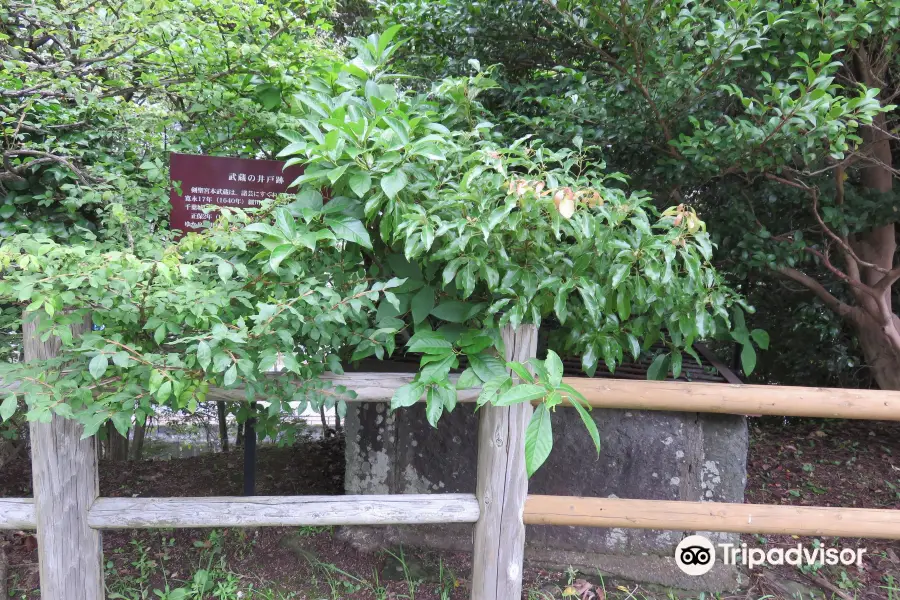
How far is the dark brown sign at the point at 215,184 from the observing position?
6.92ft

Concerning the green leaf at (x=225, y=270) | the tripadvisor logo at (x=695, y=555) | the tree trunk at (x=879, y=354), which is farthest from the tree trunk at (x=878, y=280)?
the green leaf at (x=225, y=270)

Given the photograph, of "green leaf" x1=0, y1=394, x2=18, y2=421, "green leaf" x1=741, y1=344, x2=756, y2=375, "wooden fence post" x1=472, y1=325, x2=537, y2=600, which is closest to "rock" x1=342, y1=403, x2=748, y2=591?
"green leaf" x1=741, y1=344, x2=756, y2=375

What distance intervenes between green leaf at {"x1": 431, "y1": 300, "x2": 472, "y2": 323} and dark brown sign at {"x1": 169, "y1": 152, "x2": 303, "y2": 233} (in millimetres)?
808

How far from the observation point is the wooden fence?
1.81m

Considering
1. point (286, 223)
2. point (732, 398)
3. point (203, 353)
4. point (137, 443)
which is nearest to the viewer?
point (203, 353)

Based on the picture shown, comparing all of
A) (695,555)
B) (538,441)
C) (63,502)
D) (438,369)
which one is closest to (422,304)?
(438,369)

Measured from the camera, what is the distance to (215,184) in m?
2.14

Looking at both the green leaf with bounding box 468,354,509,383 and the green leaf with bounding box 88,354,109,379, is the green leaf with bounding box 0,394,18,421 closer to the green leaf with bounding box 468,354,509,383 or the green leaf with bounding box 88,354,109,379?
the green leaf with bounding box 88,354,109,379

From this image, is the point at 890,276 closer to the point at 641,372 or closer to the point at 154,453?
the point at 641,372

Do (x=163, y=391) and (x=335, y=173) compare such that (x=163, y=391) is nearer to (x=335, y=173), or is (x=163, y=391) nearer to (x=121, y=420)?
(x=121, y=420)

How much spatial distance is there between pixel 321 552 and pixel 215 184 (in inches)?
69.4

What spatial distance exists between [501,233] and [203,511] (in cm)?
135

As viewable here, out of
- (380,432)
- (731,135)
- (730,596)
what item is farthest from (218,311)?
(730,596)

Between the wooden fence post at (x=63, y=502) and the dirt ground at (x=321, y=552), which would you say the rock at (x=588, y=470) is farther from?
the wooden fence post at (x=63, y=502)
